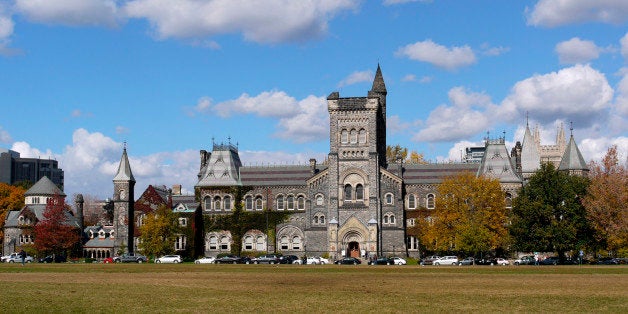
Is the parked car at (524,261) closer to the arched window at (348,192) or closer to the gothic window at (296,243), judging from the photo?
the arched window at (348,192)

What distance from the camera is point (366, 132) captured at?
308ft

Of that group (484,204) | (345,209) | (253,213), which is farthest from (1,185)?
(484,204)

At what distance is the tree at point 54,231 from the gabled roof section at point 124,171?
867 cm

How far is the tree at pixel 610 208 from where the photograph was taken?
7397 centimetres

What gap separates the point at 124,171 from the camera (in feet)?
330

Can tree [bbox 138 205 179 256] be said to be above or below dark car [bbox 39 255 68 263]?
above

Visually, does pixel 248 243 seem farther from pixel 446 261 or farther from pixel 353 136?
pixel 446 261

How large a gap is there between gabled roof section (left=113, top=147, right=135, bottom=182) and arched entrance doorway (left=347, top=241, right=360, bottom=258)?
98.7 feet

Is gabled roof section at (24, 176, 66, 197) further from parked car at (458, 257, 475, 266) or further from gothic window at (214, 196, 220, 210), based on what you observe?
parked car at (458, 257, 475, 266)

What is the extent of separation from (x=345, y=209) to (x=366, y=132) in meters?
9.69

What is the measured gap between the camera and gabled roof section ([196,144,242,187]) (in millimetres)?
100438

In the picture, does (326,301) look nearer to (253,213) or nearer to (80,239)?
(253,213)

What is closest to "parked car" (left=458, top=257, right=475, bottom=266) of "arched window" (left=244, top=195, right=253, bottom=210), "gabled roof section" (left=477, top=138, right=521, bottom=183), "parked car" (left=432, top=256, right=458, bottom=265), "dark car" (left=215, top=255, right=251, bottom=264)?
"parked car" (left=432, top=256, right=458, bottom=265)

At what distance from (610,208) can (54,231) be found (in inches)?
2613
